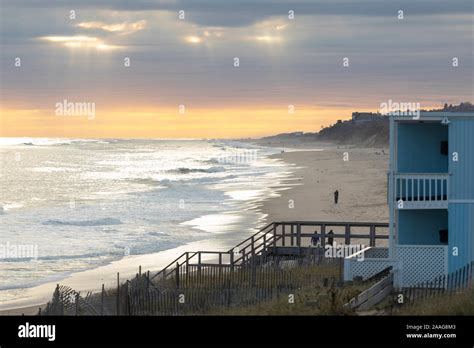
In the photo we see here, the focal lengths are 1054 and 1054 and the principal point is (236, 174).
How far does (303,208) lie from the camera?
212 ft

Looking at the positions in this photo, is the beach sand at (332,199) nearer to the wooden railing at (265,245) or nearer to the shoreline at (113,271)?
the shoreline at (113,271)

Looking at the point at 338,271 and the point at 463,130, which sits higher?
the point at 463,130

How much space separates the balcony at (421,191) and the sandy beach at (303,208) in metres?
10.8

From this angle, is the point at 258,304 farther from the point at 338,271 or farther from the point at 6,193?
the point at 6,193

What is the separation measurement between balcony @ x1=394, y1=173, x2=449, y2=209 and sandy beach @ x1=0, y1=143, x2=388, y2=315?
10849 millimetres

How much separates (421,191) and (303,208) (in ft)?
123

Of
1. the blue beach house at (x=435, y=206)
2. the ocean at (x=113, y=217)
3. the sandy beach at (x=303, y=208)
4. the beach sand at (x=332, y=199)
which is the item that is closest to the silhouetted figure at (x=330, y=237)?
the blue beach house at (x=435, y=206)

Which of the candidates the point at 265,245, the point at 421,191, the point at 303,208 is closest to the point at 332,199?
the point at 303,208

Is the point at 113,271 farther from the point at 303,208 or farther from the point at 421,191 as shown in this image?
the point at 303,208

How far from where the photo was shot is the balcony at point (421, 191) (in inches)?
1049

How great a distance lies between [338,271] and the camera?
29.4 m

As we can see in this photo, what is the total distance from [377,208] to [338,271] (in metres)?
33.6
